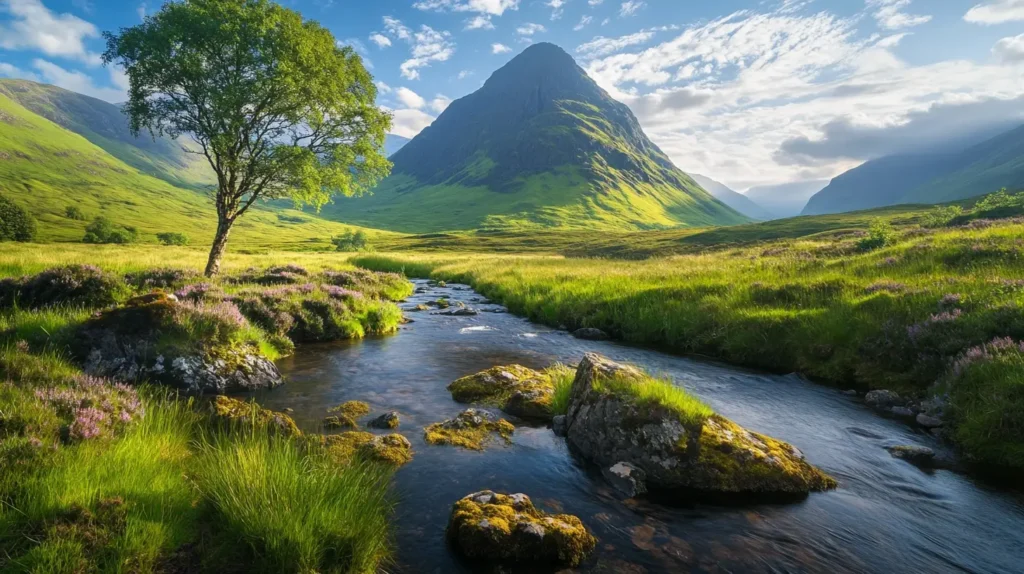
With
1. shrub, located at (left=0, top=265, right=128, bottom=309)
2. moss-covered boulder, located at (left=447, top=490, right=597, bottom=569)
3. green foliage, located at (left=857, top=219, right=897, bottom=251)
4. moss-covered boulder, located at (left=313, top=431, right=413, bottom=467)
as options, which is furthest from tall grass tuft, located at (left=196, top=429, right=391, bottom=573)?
green foliage, located at (left=857, top=219, right=897, bottom=251)

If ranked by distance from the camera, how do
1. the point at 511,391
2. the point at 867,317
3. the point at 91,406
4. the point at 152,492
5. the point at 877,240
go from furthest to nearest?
the point at 877,240
the point at 867,317
the point at 511,391
the point at 91,406
the point at 152,492

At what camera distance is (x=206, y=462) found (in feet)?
19.7

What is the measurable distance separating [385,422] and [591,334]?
11.9 m

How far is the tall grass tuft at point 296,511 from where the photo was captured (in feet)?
15.0

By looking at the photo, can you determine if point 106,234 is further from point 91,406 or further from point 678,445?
point 678,445

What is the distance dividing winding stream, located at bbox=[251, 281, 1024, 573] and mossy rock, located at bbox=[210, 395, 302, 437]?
0.66 meters

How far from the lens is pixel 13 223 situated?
294ft

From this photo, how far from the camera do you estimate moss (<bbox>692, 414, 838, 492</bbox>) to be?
7395 millimetres

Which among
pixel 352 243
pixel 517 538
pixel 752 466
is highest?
pixel 752 466

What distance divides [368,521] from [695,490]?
16.9ft

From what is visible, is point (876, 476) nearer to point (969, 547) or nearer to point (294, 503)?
point (969, 547)

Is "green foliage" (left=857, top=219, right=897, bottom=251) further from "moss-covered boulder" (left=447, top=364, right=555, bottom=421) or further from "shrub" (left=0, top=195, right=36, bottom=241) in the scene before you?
"shrub" (left=0, top=195, right=36, bottom=241)

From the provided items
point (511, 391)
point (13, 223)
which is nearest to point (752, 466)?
point (511, 391)

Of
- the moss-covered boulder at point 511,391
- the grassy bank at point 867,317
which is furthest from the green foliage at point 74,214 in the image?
the moss-covered boulder at point 511,391
